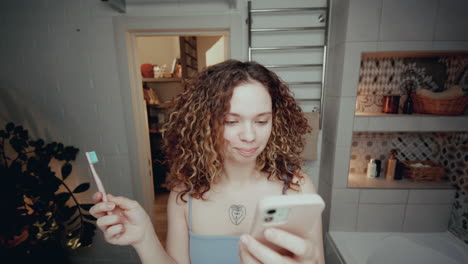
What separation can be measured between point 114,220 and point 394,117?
160cm

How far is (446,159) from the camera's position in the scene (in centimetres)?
153

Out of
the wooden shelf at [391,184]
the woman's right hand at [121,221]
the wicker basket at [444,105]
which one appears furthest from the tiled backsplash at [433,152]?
the woman's right hand at [121,221]

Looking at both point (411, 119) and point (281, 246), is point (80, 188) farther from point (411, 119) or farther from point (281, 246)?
point (411, 119)

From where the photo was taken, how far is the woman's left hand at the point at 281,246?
1.25 feet

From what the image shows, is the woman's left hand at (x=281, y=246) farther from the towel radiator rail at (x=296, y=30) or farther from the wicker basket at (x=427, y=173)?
the wicker basket at (x=427, y=173)

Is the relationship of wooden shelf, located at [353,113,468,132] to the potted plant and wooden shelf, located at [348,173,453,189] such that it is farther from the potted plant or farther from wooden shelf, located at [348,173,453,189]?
the potted plant

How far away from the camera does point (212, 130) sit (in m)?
0.78

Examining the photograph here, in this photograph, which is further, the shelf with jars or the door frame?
the door frame

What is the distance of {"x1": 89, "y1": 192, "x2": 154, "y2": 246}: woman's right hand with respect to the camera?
20.6 inches

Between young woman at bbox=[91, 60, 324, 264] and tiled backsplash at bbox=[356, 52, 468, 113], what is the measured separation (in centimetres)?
→ 97

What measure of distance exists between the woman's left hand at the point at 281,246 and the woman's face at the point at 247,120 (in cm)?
30

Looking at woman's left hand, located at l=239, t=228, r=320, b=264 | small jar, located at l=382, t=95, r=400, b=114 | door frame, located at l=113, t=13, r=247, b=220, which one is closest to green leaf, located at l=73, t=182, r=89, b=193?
door frame, located at l=113, t=13, r=247, b=220

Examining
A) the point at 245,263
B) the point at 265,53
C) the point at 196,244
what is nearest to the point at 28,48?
the point at 265,53

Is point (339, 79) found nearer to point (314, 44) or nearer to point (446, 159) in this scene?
point (314, 44)
